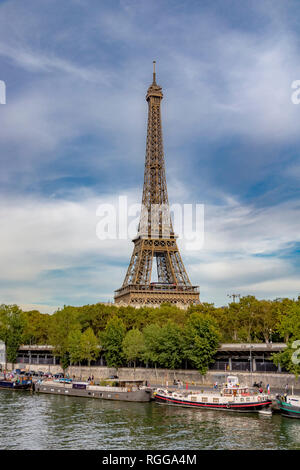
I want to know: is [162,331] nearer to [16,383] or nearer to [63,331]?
[63,331]

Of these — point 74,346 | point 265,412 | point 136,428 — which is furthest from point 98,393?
point 265,412

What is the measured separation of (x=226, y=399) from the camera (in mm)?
58625

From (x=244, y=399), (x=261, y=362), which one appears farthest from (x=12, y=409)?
(x=261, y=362)

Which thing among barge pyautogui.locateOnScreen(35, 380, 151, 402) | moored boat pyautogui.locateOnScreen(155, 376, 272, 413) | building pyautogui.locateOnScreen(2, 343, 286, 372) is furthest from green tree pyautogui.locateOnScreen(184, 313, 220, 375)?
moored boat pyautogui.locateOnScreen(155, 376, 272, 413)

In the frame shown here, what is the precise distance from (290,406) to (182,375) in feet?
95.1

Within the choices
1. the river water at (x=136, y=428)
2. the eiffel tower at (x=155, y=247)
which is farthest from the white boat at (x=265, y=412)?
the eiffel tower at (x=155, y=247)

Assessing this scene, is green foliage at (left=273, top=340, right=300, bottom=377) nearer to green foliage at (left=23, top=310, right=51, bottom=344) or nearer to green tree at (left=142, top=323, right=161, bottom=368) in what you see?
green tree at (left=142, top=323, right=161, bottom=368)

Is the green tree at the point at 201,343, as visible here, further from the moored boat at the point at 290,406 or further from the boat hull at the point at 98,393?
the moored boat at the point at 290,406

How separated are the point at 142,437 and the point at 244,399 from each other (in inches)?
757

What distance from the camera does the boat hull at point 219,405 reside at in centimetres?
5647

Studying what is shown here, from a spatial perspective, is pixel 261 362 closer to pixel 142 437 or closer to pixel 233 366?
pixel 233 366
